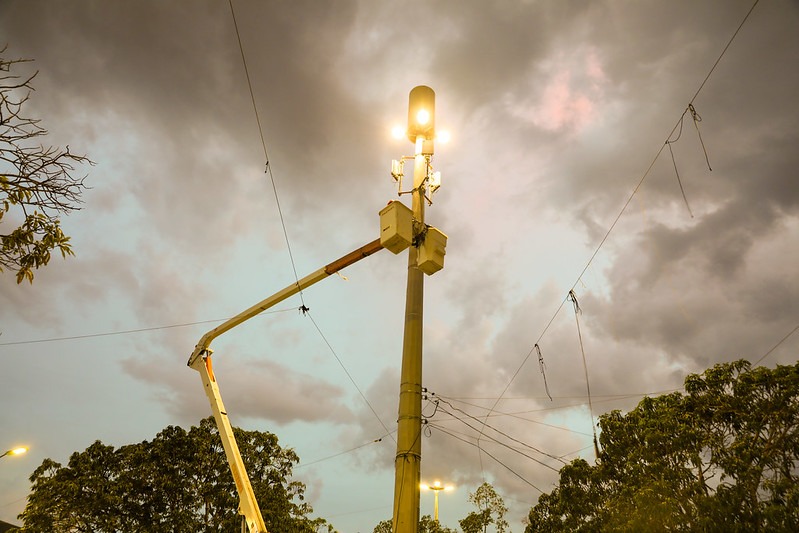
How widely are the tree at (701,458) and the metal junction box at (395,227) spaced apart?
1265 centimetres

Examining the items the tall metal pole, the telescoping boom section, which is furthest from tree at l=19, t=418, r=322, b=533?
the tall metal pole

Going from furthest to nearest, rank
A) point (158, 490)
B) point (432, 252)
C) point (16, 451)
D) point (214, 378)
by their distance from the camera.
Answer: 1. point (158, 490)
2. point (16, 451)
3. point (214, 378)
4. point (432, 252)

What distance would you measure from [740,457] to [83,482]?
2613 cm

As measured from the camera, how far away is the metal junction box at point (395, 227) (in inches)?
262

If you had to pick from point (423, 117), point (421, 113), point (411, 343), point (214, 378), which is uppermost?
point (421, 113)

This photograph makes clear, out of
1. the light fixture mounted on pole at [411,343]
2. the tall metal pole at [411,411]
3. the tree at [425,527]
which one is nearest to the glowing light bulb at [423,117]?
the light fixture mounted on pole at [411,343]

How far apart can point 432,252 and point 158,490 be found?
71.5 feet

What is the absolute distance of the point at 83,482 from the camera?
2103cm

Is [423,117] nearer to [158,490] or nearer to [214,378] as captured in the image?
[214,378]

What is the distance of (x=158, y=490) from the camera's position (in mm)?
21609

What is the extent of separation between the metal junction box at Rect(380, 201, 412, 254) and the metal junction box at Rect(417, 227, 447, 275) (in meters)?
0.37

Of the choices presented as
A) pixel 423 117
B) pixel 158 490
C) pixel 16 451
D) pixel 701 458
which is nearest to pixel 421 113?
pixel 423 117

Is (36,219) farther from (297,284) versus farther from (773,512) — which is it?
(773,512)

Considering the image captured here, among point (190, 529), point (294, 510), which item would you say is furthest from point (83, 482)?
point (294, 510)
